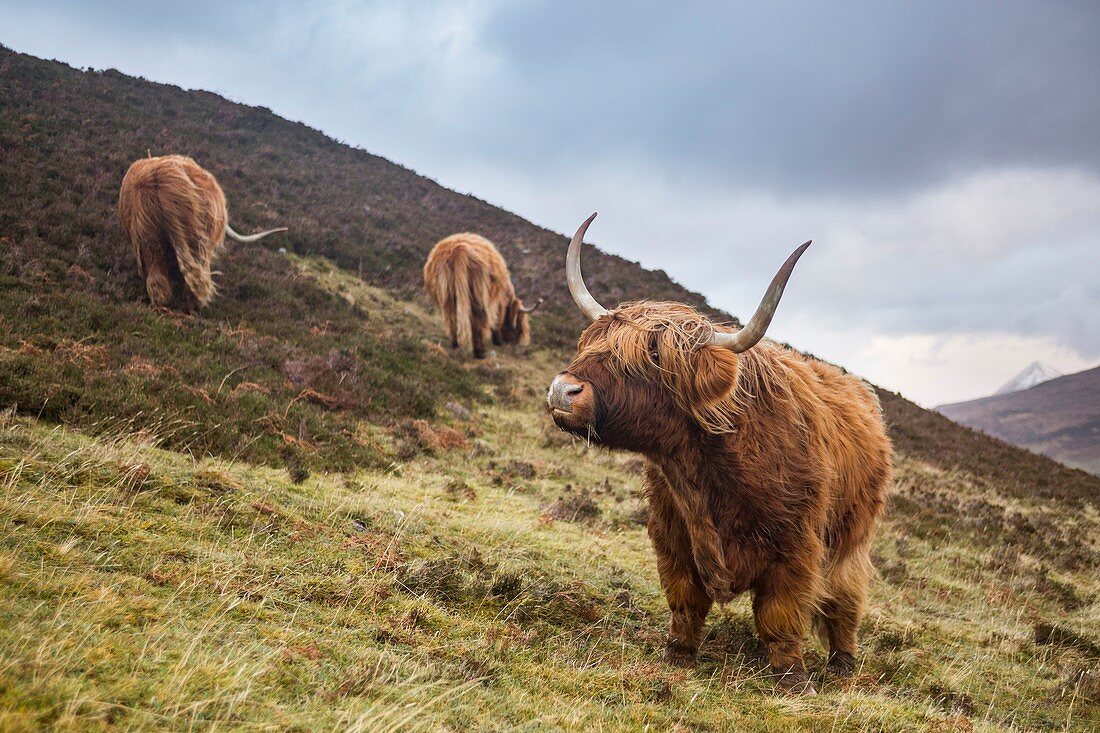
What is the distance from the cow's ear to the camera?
326 centimetres

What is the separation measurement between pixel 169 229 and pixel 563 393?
761 cm

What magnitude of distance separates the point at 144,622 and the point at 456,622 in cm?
137

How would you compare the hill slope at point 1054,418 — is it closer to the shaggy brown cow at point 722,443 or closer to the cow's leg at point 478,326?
the cow's leg at point 478,326

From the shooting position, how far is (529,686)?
2.63 meters

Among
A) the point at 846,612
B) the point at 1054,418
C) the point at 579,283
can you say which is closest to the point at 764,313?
the point at 579,283

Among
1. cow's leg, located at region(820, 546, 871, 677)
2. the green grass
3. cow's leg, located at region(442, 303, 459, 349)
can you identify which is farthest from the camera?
cow's leg, located at region(442, 303, 459, 349)

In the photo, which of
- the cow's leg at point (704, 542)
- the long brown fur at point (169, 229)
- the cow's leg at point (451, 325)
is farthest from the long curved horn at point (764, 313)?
the cow's leg at point (451, 325)

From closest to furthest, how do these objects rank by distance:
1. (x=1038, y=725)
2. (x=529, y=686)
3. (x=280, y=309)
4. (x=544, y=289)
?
(x=529, y=686)
(x=1038, y=725)
(x=280, y=309)
(x=544, y=289)

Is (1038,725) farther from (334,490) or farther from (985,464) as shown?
(985,464)

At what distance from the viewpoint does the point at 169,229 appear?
331 inches

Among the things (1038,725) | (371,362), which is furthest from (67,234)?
(1038,725)

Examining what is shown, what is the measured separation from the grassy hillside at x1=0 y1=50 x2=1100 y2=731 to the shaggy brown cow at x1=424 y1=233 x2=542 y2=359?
796 mm

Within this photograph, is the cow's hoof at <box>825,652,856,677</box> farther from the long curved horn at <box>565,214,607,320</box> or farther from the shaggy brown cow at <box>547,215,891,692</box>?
the long curved horn at <box>565,214,607,320</box>

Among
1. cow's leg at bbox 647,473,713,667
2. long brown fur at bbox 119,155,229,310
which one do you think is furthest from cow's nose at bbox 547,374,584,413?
long brown fur at bbox 119,155,229,310
